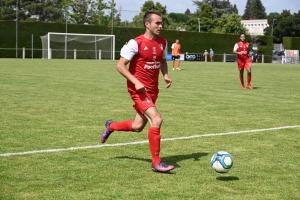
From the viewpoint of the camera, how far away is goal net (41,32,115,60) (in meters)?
51.3

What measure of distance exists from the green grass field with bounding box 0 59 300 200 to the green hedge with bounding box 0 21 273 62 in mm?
39262

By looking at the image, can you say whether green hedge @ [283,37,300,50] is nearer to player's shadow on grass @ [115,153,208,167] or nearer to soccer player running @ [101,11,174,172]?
player's shadow on grass @ [115,153,208,167]

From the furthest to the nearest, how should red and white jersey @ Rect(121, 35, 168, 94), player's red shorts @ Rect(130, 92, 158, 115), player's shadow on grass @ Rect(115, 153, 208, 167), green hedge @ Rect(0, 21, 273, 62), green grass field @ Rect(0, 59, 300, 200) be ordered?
green hedge @ Rect(0, 21, 273, 62)
player's shadow on grass @ Rect(115, 153, 208, 167)
red and white jersey @ Rect(121, 35, 168, 94)
player's red shorts @ Rect(130, 92, 158, 115)
green grass field @ Rect(0, 59, 300, 200)

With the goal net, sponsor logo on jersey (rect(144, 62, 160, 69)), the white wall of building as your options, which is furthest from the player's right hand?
the white wall of building

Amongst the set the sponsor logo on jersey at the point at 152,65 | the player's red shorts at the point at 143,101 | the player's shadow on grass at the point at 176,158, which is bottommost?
the player's shadow on grass at the point at 176,158

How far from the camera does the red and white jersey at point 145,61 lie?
6.45m

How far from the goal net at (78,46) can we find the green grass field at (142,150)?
38095 millimetres

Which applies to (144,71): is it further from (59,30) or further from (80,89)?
(59,30)

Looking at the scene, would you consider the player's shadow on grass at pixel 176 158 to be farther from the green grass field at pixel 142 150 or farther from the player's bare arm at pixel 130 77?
the player's bare arm at pixel 130 77

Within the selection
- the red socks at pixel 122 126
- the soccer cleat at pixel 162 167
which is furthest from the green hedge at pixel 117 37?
the soccer cleat at pixel 162 167

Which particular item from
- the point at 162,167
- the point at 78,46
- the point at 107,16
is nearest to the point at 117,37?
the point at 78,46

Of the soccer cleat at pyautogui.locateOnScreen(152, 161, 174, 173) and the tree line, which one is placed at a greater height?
the tree line

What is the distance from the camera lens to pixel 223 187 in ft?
17.8

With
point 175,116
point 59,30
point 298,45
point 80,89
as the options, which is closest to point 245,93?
point 80,89
